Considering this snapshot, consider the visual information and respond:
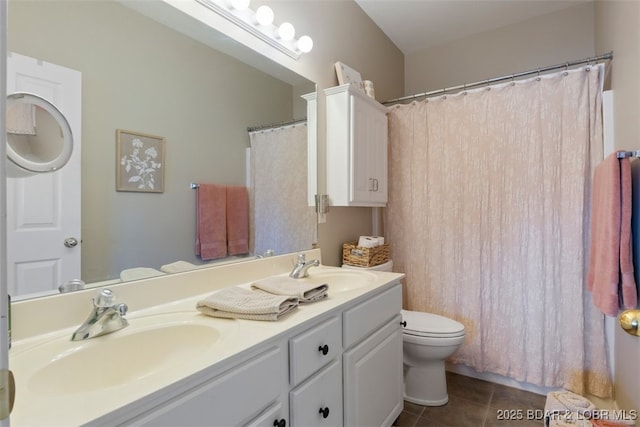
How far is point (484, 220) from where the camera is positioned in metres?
2.09

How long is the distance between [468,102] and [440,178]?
530mm

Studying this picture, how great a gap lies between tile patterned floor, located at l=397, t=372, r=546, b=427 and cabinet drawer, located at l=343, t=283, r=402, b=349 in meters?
0.71

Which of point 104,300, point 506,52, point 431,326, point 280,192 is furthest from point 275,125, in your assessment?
point 506,52

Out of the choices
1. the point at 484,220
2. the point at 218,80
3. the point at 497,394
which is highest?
the point at 218,80

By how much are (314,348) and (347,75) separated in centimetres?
172

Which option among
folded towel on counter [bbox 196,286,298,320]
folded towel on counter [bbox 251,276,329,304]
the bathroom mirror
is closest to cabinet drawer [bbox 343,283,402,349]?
folded towel on counter [bbox 251,276,329,304]

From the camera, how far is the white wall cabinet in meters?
0.68

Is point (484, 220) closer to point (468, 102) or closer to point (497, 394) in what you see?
point (468, 102)

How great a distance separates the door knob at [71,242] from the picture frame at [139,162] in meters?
0.20

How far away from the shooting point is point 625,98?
1.50m

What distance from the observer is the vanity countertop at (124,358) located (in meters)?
0.55

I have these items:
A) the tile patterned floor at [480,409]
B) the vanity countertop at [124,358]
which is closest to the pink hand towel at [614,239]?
the tile patterned floor at [480,409]

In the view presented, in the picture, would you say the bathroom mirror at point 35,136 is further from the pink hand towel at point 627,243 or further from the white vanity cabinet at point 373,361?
the pink hand towel at point 627,243

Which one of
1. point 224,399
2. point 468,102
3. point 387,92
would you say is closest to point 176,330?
point 224,399
